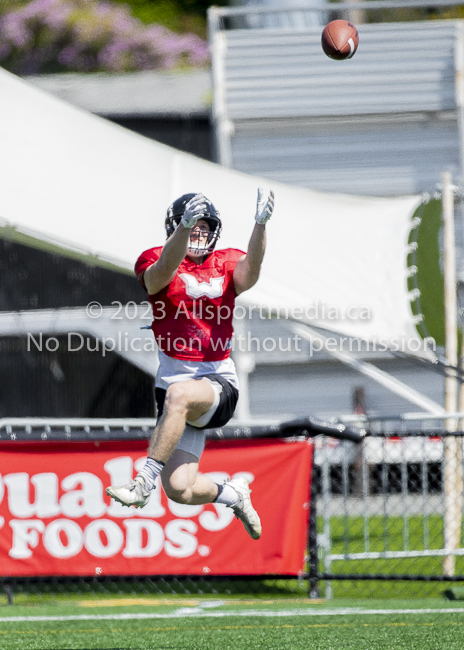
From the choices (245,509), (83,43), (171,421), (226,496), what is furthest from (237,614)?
(83,43)

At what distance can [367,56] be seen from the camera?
12.5m

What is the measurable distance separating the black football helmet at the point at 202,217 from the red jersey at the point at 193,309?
0.35 feet

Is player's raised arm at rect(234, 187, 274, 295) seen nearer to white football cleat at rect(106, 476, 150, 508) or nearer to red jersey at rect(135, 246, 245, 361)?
red jersey at rect(135, 246, 245, 361)

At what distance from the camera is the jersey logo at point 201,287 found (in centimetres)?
504

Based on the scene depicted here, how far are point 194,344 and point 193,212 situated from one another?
2.80 ft

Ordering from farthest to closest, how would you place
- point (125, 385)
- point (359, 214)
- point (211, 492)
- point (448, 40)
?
point (125, 385) < point (448, 40) < point (359, 214) < point (211, 492)

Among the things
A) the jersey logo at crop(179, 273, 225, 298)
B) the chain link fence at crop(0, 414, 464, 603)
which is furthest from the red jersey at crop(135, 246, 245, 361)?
the chain link fence at crop(0, 414, 464, 603)

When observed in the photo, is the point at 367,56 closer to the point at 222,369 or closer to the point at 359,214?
the point at 359,214

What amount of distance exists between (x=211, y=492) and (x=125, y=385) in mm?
8945

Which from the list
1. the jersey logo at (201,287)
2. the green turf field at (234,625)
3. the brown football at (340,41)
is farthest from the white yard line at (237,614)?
the brown football at (340,41)

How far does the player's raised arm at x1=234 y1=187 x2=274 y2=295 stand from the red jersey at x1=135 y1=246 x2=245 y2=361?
0.24 ft

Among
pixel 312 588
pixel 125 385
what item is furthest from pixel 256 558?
pixel 125 385

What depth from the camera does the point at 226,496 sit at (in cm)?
516

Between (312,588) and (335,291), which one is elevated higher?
(335,291)
